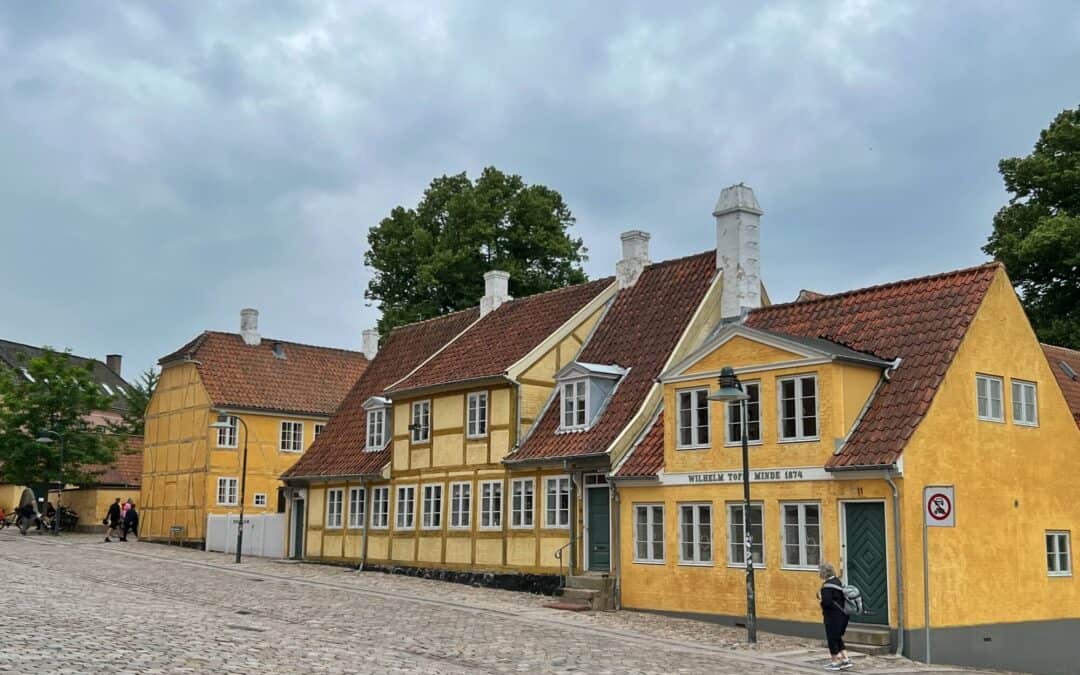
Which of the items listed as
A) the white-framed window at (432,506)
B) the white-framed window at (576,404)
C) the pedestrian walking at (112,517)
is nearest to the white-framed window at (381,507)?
the white-framed window at (432,506)

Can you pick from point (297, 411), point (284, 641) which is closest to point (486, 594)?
point (284, 641)

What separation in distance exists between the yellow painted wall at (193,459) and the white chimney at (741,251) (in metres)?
24.0

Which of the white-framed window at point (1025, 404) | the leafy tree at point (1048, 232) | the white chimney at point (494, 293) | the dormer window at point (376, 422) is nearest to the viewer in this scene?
the white-framed window at point (1025, 404)

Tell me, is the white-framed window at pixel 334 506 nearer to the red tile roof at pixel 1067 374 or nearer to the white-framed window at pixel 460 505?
the white-framed window at pixel 460 505

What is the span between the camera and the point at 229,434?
46312mm

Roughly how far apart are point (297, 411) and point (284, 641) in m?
31.0

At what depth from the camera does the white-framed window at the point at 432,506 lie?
104 feet

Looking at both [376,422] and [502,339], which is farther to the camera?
[376,422]

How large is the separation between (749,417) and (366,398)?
58.9 feet

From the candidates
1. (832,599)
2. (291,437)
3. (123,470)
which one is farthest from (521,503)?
(123,470)

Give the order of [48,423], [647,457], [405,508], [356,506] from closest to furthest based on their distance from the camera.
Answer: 1. [647,457]
2. [405,508]
3. [356,506]
4. [48,423]

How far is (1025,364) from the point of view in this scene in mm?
23750

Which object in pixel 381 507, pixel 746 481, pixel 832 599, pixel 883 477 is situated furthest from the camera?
pixel 381 507

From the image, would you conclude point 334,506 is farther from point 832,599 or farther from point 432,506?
point 832,599
